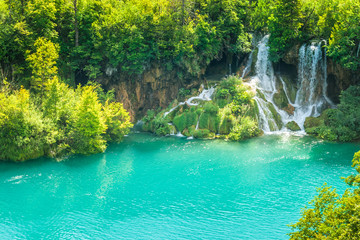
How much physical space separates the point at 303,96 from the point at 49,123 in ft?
103

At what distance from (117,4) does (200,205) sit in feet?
109

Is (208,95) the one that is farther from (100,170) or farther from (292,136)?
(100,170)

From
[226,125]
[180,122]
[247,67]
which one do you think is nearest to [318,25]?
[247,67]

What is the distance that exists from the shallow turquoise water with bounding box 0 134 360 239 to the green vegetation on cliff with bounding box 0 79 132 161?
1.34 meters

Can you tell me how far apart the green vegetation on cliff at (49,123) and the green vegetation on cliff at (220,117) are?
8995mm

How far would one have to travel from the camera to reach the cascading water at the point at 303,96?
3884cm

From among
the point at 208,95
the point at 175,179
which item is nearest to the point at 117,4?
the point at 208,95

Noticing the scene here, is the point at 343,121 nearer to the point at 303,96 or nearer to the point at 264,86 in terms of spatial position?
the point at 303,96

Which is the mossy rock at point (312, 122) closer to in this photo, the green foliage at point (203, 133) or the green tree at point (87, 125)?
the green foliage at point (203, 133)

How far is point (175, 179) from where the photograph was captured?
27125 millimetres

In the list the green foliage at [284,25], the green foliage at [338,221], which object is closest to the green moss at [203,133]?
the green foliage at [284,25]

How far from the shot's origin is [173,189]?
993 inches

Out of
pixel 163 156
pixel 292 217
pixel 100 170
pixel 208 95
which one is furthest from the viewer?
pixel 208 95

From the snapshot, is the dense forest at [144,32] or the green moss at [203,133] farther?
the green moss at [203,133]
